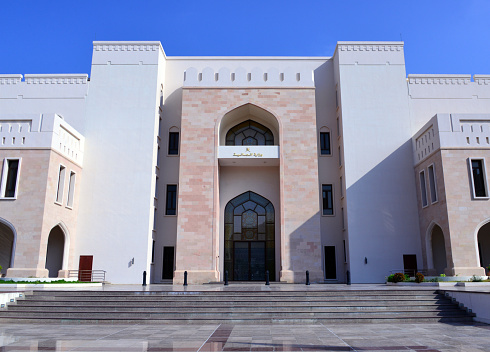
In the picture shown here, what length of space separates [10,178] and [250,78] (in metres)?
12.4

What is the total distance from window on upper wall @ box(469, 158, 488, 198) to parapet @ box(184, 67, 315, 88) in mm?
8590

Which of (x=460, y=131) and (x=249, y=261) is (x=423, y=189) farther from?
(x=249, y=261)

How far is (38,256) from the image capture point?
17.0 m

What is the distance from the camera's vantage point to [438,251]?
2058 centimetres

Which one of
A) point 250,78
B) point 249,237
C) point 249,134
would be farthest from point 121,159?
point 250,78

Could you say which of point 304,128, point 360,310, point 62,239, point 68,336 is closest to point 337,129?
point 304,128

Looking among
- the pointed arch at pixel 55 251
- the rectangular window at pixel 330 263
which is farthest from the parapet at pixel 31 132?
the rectangular window at pixel 330 263

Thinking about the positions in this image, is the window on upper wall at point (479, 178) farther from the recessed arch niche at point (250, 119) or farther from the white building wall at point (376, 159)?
the recessed arch niche at point (250, 119)

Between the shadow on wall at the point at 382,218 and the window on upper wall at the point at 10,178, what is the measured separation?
15010 mm

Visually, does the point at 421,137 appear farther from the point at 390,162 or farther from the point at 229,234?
the point at 229,234

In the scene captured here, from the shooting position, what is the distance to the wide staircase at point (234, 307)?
11.2 m

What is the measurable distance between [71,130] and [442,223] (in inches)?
675

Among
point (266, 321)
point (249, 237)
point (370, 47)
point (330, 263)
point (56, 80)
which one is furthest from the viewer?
point (56, 80)

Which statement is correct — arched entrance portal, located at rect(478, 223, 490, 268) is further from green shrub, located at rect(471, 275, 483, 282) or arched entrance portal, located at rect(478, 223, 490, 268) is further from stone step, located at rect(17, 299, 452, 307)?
stone step, located at rect(17, 299, 452, 307)
